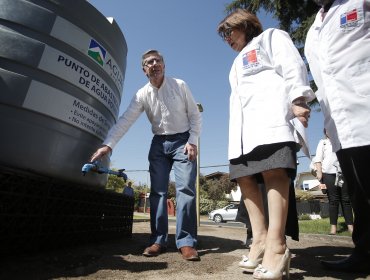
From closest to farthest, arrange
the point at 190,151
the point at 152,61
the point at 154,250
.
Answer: the point at 154,250
the point at 190,151
the point at 152,61

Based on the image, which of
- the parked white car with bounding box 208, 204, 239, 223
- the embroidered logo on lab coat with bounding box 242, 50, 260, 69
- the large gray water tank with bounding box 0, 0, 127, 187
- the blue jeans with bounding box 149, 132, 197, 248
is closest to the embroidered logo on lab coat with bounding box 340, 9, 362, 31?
the embroidered logo on lab coat with bounding box 242, 50, 260, 69

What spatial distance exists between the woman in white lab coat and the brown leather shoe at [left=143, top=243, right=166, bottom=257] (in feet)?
2.62

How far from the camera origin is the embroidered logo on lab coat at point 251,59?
1965 millimetres

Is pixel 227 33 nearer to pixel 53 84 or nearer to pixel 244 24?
pixel 244 24

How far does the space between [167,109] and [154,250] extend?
4.03 feet

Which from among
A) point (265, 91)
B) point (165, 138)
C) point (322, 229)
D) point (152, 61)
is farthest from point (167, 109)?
point (322, 229)

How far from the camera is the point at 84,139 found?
233 centimetres

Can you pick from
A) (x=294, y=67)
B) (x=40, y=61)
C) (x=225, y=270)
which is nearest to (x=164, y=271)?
(x=225, y=270)

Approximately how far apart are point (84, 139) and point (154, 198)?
0.81 m

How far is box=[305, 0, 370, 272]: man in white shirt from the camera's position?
1.67 meters

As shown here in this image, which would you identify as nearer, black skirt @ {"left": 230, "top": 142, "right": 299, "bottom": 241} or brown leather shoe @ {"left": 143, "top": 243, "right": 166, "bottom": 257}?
black skirt @ {"left": 230, "top": 142, "right": 299, "bottom": 241}

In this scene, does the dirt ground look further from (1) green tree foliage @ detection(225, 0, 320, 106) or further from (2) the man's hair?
(1) green tree foliage @ detection(225, 0, 320, 106)

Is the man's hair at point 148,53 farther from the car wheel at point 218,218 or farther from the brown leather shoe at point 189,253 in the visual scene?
the car wheel at point 218,218

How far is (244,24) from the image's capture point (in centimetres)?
213
